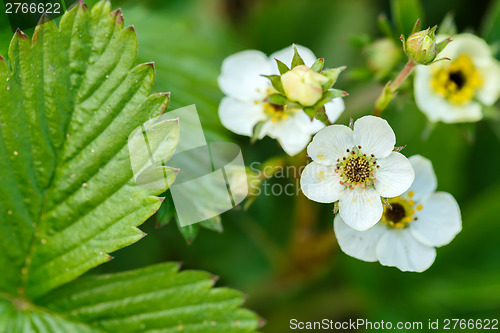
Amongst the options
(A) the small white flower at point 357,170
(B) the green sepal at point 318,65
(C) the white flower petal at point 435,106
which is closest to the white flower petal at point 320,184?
(A) the small white flower at point 357,170

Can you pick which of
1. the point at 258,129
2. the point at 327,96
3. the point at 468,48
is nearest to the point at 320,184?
the point at 327,96

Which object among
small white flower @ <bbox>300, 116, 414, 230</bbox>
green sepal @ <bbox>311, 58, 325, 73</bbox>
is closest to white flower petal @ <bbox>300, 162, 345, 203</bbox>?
small white flower @ <bbox>300, 116, 414, 230</bbox>

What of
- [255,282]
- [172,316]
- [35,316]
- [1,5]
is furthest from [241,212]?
[1,5]

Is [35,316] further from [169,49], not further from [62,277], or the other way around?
[169,49]

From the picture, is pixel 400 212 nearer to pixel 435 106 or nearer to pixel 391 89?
pixel 391 89

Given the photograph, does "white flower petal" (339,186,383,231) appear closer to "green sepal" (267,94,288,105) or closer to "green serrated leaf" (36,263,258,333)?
"green sepal" (267,94,288,105)

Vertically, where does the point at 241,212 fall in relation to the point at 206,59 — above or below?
below

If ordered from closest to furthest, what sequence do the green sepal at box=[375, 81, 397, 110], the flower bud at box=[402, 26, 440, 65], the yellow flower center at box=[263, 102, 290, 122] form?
the flower bud at box=[402, 26, 440, 65]
the green sepal at box=[375, 81, 397, 110]
the yellow flower center at box=[263, 102, 290, 122]
